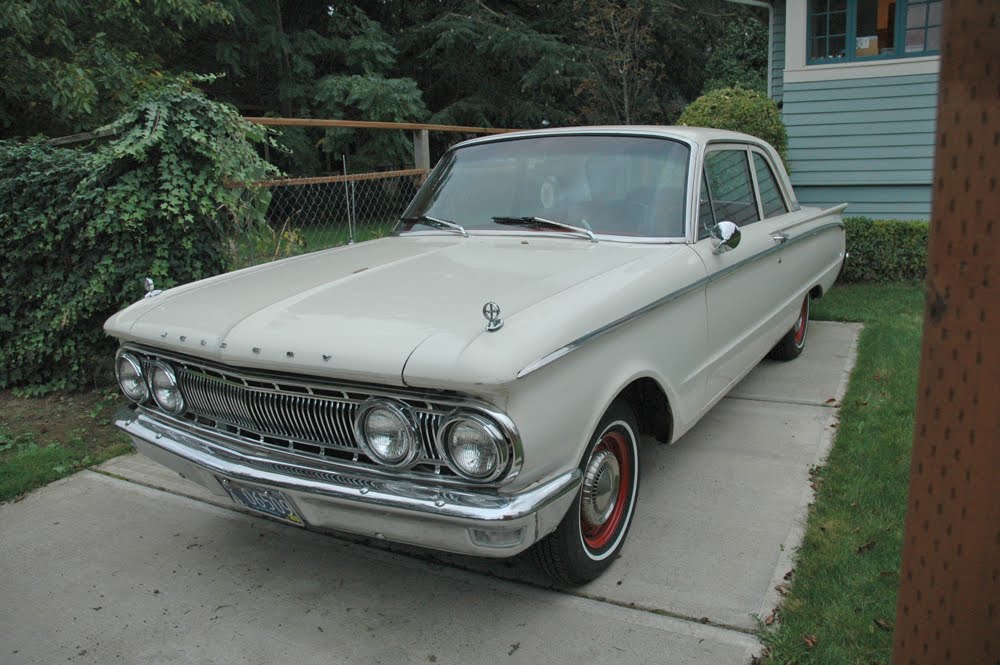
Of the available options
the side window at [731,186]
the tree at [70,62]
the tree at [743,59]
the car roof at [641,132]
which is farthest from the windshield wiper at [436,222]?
the tree at [743,59]

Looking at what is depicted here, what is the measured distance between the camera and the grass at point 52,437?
4.36m

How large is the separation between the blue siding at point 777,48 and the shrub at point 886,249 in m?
3.12

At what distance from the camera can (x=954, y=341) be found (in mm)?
1487

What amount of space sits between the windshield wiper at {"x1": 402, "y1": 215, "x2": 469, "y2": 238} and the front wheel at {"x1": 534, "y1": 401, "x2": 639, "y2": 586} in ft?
4.74

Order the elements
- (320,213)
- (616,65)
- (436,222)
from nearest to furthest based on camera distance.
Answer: (436,222), (320,213), (616,65)

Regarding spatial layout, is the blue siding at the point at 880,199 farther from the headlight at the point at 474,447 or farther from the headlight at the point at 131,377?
the headlight at the point at 131,377

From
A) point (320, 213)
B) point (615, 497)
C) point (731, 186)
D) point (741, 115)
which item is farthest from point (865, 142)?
point (615, 497)

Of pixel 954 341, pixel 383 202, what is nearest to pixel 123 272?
pixel 383 202

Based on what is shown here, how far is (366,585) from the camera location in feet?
10.6

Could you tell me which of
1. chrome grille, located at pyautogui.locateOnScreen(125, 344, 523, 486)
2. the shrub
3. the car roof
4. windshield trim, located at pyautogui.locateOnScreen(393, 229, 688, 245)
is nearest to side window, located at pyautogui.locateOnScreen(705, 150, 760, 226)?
the car roof

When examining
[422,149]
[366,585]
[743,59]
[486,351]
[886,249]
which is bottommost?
[366,585]

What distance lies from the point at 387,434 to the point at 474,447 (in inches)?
12.3

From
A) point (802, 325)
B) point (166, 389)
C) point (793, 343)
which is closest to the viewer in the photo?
point (166, 389)

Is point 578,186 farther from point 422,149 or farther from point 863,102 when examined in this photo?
point 863,102
